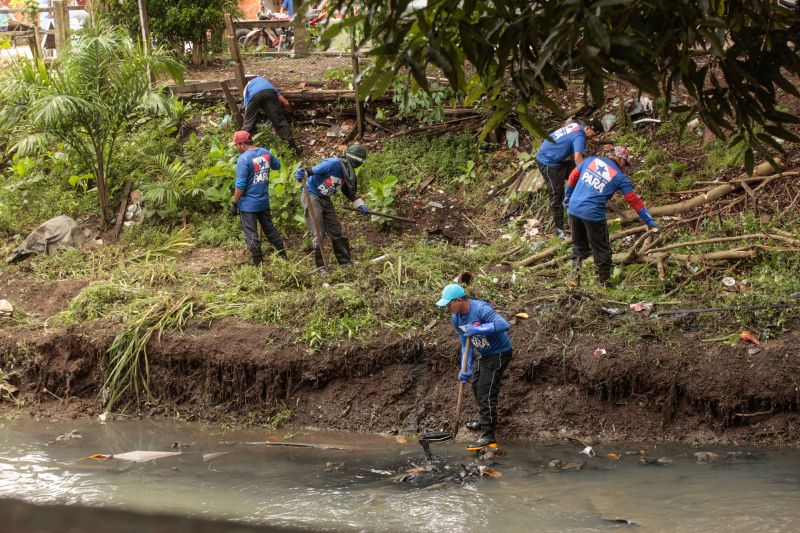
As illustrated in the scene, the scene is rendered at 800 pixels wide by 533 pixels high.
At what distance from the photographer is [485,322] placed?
788cm

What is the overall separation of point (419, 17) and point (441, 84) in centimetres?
951

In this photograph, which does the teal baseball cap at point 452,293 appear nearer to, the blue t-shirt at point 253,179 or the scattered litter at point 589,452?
the scattered litter at point 589,452

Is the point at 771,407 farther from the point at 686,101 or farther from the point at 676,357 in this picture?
the point at 686,101

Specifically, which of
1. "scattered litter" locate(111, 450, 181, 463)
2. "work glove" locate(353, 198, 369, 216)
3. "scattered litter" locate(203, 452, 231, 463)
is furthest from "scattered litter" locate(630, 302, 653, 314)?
"scattered litter" locate(111, 450, 181, 463)

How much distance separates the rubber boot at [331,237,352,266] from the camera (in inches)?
428

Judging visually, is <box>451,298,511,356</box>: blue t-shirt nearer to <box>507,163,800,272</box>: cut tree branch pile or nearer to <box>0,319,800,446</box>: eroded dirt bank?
<box>0,319,800,446</box>: eroded dirt bank

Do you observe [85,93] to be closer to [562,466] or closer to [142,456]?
[142,456]

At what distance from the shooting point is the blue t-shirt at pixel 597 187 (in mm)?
9375

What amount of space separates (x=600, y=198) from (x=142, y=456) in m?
5.22

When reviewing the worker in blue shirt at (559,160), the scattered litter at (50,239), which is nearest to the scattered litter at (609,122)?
the worker in blue shirt at (559,160)

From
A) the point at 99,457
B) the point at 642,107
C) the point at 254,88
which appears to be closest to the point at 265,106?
the point at 254,88

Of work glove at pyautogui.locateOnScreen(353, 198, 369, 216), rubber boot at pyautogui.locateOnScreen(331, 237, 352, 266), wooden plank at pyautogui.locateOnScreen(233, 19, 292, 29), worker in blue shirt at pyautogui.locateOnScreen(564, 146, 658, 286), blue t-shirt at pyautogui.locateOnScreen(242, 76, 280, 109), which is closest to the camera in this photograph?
worker in blue shirt at pyautogui.locateOnScreen(564, 146, 658, 286)

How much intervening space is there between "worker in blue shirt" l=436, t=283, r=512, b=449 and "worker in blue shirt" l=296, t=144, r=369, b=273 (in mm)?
2956

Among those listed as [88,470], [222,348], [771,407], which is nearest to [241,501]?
[88,470]
